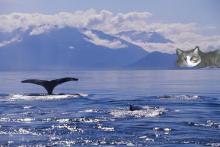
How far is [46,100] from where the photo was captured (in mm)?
39812

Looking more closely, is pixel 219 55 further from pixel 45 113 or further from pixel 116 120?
pixel 45 113

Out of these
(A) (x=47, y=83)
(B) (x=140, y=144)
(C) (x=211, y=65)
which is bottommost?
(B) (x=140, y=144)

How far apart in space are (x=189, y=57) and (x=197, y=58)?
2.7 inches

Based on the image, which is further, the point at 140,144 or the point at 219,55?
the point at 140,144

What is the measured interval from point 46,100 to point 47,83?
520 centimetres

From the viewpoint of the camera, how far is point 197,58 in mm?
3838

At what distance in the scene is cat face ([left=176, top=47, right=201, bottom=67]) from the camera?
12.3 ft

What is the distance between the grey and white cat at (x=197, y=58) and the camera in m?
3.70

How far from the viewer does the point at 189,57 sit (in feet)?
12.5

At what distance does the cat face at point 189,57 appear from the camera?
376 centimetres

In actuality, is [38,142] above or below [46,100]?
below

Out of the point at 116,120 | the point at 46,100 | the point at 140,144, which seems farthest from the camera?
the point at 46,100

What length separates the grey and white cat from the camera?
3704 mm

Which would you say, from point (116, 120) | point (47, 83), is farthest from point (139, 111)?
point (47, 83)
